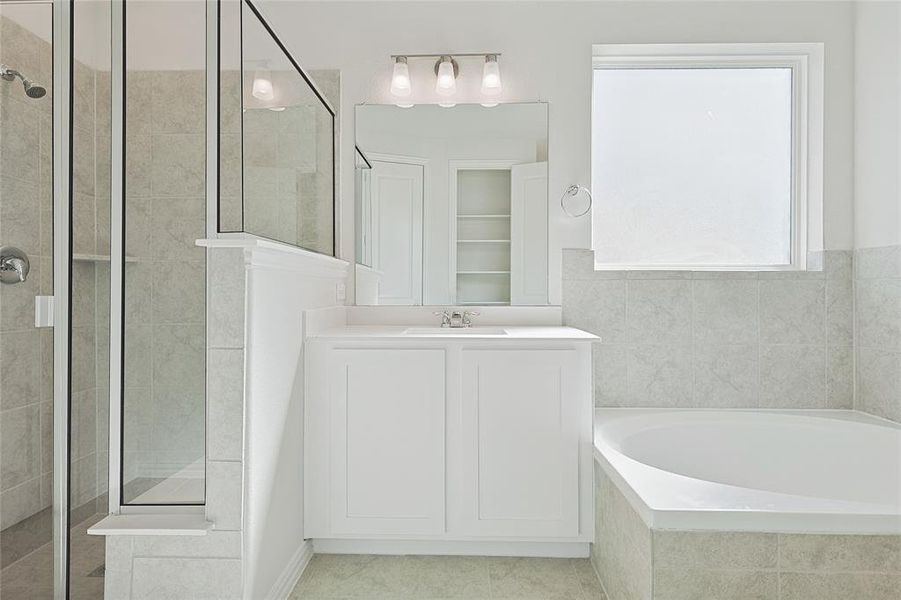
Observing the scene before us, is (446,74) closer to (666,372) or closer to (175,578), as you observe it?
(666,372)

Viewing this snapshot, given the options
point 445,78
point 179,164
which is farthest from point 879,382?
point 179,164

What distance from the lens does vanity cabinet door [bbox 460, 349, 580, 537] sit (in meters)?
→ 2.17

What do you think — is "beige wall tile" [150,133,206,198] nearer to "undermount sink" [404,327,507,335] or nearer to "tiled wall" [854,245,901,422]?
"undermount sink" [404,327,507,335]

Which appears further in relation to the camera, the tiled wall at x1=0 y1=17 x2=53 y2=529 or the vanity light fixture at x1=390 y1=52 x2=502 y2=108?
the vanity light fixture at x1=390 y1=52 x2=502 y2=108

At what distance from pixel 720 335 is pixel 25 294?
2705 mm

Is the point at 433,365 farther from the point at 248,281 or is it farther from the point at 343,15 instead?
the point at 343,15

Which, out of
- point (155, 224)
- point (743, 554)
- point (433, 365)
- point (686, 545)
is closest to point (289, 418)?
point (433, 365)

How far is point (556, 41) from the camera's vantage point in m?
2.84

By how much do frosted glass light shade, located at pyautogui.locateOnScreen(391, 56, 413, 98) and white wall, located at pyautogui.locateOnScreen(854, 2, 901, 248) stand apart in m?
2.10

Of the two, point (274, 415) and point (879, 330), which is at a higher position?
point (879, 330)

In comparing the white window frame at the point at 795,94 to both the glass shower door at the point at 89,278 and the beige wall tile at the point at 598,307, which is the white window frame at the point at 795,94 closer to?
the beige wall tile at the point at 598,307

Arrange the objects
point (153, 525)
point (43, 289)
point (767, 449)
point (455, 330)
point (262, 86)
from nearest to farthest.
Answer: point (43, 289) → point (153, 525) → point (262, 86) → point (767, 449) → point (455, 330)

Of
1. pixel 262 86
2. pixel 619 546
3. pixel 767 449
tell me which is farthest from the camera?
pixel 767 449

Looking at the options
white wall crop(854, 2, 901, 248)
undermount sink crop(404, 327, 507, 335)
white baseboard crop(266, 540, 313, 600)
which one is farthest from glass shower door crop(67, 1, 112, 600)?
white wall crop(854, 2, 901, 248)
